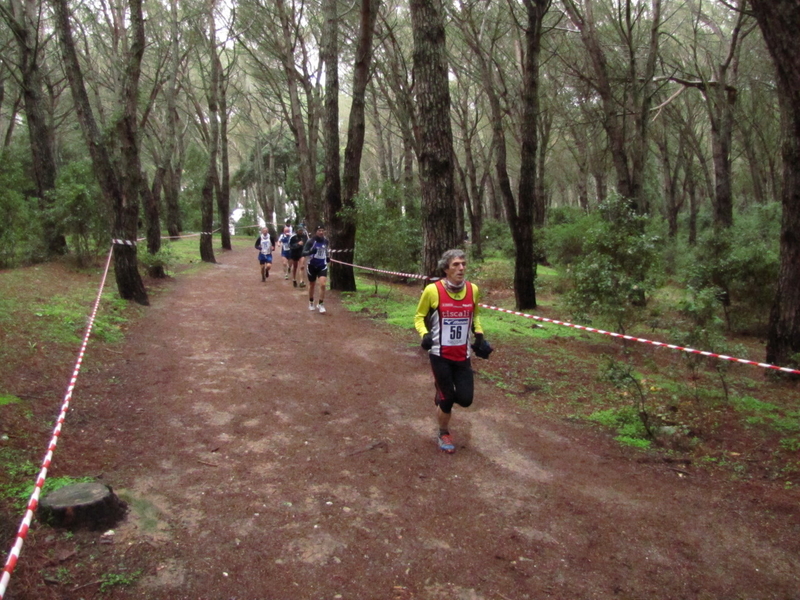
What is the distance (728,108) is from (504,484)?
1806 centimetres

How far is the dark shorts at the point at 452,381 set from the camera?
5281mm

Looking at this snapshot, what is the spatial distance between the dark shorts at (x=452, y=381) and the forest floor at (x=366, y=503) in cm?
53

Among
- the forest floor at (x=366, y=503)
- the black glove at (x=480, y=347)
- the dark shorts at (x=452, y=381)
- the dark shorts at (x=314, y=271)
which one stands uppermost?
the dark shorts at (x=314, y=271)

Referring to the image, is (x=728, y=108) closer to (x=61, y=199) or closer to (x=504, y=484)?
(x=504, y=484)

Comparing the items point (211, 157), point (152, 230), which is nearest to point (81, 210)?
point (152, 230)

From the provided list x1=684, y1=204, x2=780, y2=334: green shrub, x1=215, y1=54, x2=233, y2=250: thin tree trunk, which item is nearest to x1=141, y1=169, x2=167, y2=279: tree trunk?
x1=215, y1=54, x2=233, y2=250: thin tree trunk

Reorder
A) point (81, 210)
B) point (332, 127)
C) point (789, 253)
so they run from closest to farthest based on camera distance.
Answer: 1. point (789, 253)
2. point (81, 210)
3. point (332, 127)

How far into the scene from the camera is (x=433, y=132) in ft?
27.9

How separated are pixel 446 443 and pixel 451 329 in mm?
1120

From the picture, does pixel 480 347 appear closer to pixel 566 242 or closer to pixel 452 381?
pixel 452 381

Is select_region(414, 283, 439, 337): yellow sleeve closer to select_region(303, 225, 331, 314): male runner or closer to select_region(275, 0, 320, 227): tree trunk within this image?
select_region(303, 225, 331, 314): male runner

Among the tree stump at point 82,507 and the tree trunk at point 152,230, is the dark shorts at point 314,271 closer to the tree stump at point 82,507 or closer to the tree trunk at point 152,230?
the tree trunk at point 152,230

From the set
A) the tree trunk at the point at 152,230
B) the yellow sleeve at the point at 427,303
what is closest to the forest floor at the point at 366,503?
the yellow sleeve at the point at 427,303

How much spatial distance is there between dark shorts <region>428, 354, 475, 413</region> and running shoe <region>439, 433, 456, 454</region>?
0.30 metres
